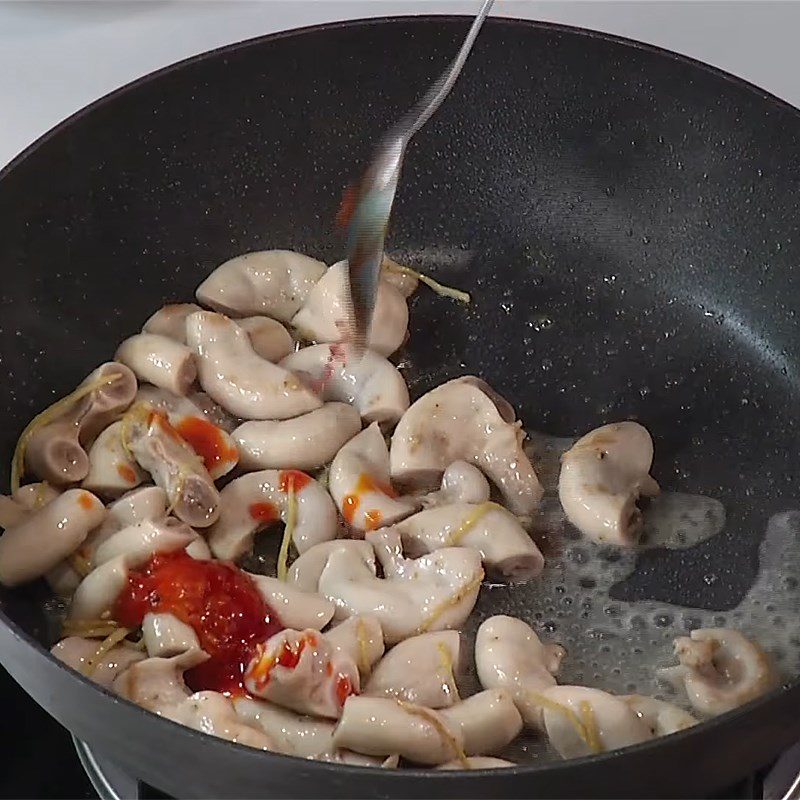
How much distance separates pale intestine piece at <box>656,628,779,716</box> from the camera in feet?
2.41

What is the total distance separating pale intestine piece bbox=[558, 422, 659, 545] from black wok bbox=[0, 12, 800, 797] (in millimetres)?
25

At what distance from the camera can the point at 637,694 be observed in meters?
0.75

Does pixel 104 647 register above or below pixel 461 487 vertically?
below

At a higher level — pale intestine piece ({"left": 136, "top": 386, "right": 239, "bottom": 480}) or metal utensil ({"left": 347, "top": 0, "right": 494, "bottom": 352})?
metal utensil ({"left": 347, "top": 0, "right": 494, "bottom": 352})

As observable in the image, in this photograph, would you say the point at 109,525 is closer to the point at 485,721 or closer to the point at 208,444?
the point at 208,444

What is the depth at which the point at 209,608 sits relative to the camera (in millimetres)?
757

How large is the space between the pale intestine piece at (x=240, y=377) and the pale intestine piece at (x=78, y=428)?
6cm

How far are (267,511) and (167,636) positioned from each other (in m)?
0.13

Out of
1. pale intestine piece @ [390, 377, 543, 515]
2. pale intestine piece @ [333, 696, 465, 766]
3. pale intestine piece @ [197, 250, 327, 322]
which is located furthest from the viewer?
pale intestine piece @ [197, 250, 327, 322]

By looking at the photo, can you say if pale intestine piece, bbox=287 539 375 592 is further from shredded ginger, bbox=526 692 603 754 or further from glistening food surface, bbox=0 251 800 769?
shredded ginger, bbox=526 692 603 754

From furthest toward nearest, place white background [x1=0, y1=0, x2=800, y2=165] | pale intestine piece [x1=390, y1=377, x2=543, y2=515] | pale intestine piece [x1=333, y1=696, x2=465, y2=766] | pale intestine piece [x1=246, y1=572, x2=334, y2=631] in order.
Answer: white background [x1=0, y1=0, x2=800, y2=165], pale intestine piece [x1=390, y1=377, x2=543, y2=515], pale intestine piece [x1=246, y1=572, x2=334, y2=631], pale intestine piece [x1=333, y1=696, x2=465, y2=766]

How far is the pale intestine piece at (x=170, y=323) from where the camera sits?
0.95 m

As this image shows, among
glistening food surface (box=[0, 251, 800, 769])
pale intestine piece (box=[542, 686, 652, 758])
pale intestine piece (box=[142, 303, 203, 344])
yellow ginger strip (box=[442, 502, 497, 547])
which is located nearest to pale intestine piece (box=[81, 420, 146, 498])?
glistening food surface (box=[0, 251, 800, 769])

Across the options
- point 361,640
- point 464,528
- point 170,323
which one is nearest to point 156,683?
point 361,640
